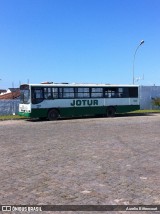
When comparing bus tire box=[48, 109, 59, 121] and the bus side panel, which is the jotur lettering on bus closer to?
the bus side panel

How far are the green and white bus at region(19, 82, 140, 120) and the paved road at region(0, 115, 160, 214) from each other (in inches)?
484

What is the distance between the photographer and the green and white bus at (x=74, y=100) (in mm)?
26203

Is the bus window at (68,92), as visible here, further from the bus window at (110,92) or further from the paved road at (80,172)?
the paved road at (80,172)

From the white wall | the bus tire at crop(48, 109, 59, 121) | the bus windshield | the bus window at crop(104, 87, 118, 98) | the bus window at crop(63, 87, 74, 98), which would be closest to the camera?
the bus windshield

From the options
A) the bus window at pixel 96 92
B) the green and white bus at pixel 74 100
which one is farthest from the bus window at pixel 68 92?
the bus window at pixel 96 92

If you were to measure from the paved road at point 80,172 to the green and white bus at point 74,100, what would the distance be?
40.3ft

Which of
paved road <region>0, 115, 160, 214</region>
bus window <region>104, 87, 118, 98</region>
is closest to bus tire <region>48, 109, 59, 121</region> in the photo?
bus window <region>104, 87, 118, 98</region>

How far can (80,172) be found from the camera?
867 centimetres

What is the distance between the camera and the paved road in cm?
661

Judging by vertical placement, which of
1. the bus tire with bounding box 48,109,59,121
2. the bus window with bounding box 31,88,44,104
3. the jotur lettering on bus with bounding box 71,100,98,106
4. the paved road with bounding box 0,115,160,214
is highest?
the bus window with bounding box 31,88,44,104

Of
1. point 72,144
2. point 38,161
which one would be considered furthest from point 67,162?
point 72,144

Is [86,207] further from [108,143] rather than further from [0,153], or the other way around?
[108,143]

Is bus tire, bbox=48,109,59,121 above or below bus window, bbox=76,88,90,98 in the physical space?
below

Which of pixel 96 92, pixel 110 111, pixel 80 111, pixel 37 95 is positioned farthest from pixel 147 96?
pixel 37 95
